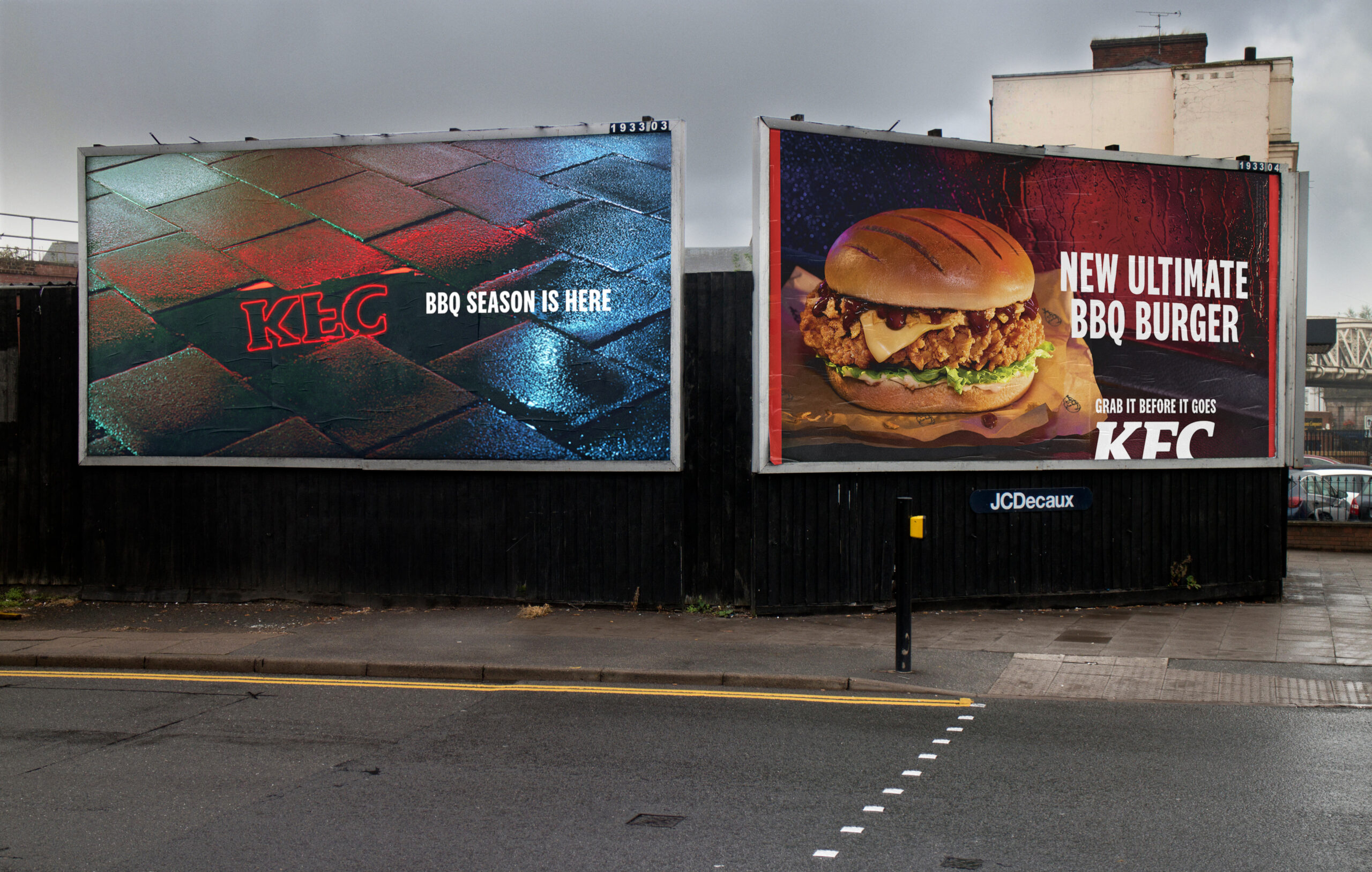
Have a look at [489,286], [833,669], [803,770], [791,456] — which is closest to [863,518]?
[791,456]

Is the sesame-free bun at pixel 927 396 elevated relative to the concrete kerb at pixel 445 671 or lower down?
elevated

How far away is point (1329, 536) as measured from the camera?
2108 cm

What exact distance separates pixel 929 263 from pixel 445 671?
24.6ft

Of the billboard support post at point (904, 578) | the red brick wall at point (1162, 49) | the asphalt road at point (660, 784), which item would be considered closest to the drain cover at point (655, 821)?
the asphalt road at point (660, 784)

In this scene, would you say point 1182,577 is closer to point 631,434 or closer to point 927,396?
point 927,396

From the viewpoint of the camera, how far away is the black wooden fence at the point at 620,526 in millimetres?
13016

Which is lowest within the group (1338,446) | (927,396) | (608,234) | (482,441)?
(1338,446)

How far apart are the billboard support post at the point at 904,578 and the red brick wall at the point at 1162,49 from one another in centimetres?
3851

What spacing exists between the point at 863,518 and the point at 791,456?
1234mm

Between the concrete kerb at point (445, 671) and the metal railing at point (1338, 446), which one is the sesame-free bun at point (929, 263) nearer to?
the concrete kerb at point (445, 671)

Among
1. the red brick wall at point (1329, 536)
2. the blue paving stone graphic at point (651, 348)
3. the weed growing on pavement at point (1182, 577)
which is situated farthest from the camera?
the red brick wall at point (1329, 536)

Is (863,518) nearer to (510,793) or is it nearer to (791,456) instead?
(791,456)

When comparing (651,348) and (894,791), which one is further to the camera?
(651,348)

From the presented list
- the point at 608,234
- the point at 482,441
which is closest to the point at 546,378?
the point at 482,441
